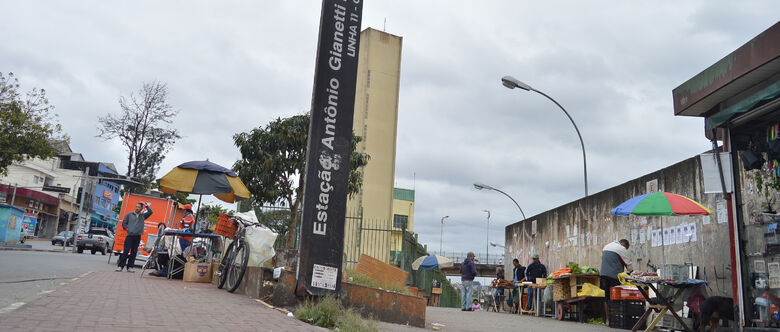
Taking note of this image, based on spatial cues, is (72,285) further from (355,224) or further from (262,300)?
(355,224)

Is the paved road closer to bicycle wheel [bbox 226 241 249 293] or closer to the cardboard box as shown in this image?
bicycle wheel [bbox 226 241 249 293]

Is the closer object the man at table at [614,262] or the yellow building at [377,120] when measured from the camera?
the man at table at [614,262]

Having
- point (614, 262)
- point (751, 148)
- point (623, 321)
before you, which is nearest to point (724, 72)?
point (751, 148)

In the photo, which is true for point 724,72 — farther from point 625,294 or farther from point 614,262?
point 614,262

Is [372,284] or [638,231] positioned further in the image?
[638,231]

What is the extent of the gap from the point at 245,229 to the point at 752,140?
8.17 m

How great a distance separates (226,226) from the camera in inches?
437

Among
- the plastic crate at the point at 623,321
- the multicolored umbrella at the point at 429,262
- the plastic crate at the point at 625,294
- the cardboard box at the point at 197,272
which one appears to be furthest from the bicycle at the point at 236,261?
the multicolored umbrella at the point at 429,262

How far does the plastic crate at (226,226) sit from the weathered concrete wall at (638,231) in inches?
327

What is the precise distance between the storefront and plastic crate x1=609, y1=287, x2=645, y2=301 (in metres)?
3.23

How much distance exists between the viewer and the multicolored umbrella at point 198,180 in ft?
40.8

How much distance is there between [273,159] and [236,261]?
9086 mm

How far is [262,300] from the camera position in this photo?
8656 millimetres

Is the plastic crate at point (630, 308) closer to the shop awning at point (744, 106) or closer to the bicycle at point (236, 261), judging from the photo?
the shop awning at point (744, 106)
